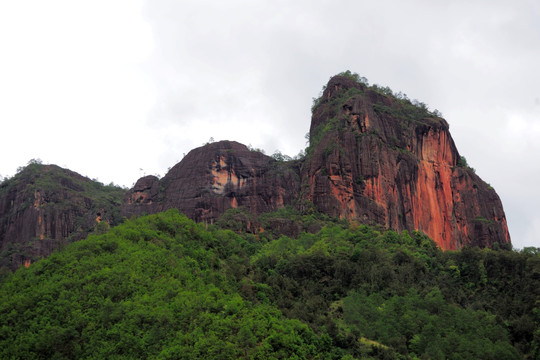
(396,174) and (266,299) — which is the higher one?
(396,174)

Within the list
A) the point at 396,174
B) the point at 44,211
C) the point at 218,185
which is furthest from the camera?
the point at 44,211

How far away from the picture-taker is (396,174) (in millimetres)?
62531

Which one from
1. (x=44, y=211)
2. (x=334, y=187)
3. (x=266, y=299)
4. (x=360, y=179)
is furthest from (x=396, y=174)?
(x=44, y=211)

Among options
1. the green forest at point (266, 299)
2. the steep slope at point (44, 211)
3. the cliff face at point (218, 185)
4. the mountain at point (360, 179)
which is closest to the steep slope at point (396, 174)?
the mountain at point (360, 179)

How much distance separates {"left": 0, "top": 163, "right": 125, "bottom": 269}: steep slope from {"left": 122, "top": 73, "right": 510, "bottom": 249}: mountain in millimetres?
5434

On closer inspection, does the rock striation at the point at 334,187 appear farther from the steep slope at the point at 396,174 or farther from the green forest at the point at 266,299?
the green forest at the point at 266,299

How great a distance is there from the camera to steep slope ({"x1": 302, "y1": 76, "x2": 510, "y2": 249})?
60.0 m

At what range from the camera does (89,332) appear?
32.2m

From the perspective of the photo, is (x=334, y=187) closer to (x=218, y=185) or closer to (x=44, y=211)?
(x=218, y=185)

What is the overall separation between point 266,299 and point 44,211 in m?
40.1

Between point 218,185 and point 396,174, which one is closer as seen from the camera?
point 396,174

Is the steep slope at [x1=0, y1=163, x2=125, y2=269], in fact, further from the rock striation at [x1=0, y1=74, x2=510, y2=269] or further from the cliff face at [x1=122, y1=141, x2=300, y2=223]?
the cliff face at [x1=122, y1=141, x2=300, y2=223]

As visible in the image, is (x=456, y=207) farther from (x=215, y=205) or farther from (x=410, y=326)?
(x=410, y=326)

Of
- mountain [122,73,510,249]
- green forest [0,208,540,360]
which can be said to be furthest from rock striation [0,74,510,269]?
green forest [0,208,540,360]
